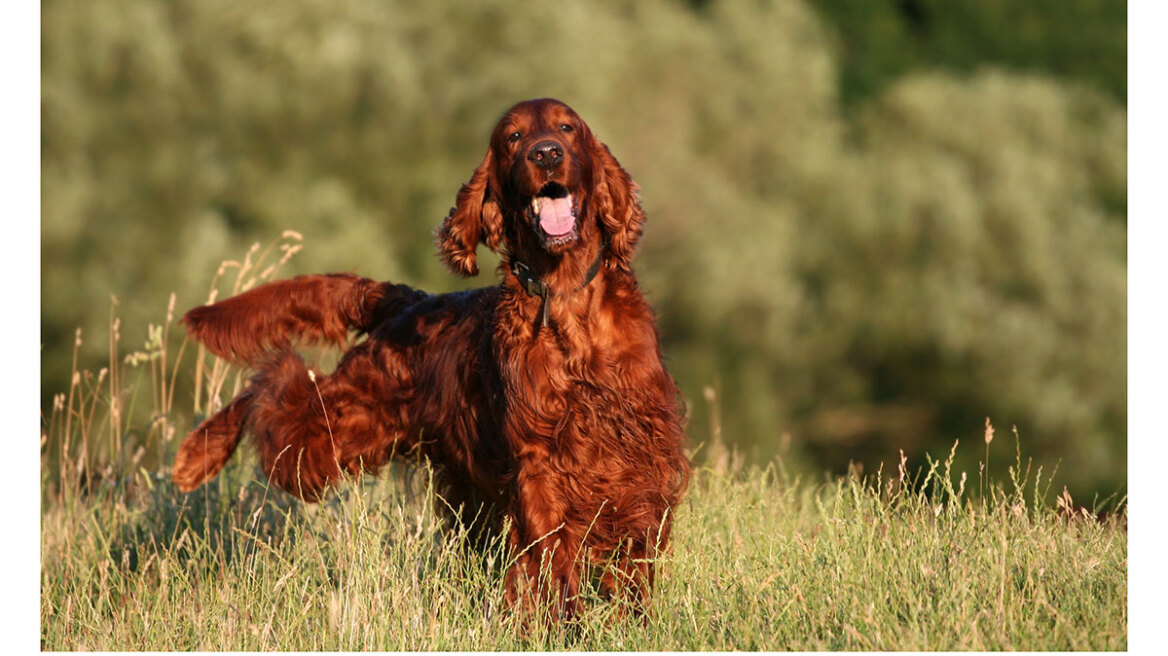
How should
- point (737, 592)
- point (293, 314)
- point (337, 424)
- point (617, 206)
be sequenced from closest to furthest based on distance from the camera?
point (737, 592) < point (617, 206) < point (337, 424) < point (293, 314)

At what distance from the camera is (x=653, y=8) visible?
1281 centimetres

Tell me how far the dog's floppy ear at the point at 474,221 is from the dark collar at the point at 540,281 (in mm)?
150

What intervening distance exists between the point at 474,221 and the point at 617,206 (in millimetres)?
399

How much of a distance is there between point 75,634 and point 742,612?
6.39 feet

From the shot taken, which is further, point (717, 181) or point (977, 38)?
point (977, 38)

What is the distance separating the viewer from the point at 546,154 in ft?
10.4

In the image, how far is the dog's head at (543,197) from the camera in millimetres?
3238

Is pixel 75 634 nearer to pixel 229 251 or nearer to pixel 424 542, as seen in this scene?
pixel 424 542

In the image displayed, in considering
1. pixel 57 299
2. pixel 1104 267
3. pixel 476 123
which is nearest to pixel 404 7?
pixel 476 123

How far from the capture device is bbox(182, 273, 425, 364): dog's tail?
4.30m

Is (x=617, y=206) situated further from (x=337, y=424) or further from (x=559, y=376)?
(x=337, y=424)

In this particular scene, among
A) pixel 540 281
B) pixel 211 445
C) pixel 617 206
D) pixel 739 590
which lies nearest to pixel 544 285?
pixel 540 281

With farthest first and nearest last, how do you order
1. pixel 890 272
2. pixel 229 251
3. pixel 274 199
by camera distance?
pixel 890 272 < pixel 274 199 < pixel 229 251

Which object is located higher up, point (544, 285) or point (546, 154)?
point (546, 154)
